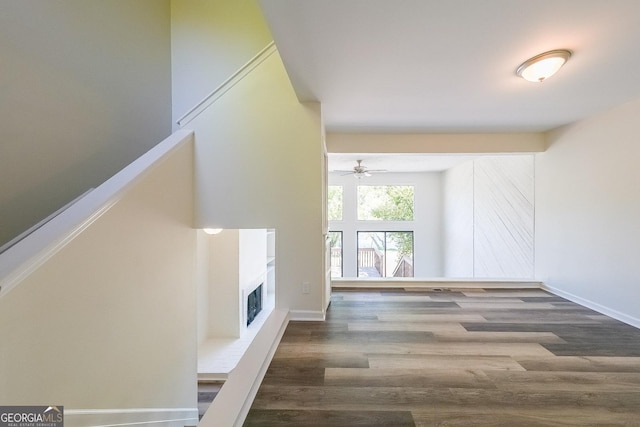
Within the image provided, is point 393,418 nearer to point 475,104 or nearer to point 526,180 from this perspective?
point 475,104

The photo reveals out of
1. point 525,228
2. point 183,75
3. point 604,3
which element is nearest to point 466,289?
point 525,228

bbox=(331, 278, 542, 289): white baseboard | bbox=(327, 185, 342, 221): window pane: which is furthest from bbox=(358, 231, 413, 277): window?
bbox=(331, 278, 542, 289): white baseboard

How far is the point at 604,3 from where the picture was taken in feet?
4.94

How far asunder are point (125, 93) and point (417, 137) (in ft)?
12.7

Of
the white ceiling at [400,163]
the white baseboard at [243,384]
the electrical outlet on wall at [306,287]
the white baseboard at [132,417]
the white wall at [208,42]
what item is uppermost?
the white wall at [208,42]

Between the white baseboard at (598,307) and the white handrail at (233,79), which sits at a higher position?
the white handrail at (233,79)

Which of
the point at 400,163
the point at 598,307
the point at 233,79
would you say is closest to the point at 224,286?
the point at 233,79

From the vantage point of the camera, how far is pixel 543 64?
201 centimetres

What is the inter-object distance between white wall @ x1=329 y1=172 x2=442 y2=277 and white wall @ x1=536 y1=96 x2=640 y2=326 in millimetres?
4356

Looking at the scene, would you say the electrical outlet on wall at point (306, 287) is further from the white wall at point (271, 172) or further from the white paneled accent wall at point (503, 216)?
the white paneled accent wall at point (503, 216)

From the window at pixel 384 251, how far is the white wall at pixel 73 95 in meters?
6.45

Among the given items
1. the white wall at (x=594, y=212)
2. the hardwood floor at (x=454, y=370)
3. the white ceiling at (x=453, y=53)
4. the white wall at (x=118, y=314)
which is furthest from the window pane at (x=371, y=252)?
the white wall at (x=118, y=314)

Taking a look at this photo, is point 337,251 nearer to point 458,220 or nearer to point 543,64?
point 458,220

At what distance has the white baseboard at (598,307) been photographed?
2.80 metres
